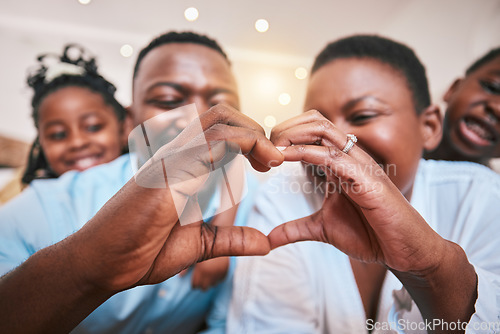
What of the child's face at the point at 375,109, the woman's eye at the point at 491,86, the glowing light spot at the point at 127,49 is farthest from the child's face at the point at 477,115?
the glowing light spot at the point at 127,49

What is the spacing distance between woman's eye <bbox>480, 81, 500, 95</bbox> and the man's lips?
77mm

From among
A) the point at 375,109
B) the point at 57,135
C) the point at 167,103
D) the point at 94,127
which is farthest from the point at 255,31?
the point at 57,135

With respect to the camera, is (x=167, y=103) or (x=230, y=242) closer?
(x=230, y=242)

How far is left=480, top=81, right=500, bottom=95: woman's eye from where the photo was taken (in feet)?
2.51

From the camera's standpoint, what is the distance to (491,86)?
30.6 inches

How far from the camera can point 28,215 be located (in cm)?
56

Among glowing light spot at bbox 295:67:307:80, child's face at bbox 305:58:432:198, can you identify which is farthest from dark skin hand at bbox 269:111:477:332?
glowing light spot at bbox 295:67:307:80

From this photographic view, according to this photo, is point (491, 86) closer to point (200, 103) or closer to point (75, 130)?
point (200, 103)

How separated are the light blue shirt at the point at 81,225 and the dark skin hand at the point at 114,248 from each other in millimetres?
192

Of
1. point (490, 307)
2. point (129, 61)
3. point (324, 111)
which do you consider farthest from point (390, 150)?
point (129, 61)

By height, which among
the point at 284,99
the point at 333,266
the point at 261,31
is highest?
the point at 261,31

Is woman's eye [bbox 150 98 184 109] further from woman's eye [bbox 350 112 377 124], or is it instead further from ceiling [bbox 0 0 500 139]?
woman's eye [bbox 350 112 377 124]

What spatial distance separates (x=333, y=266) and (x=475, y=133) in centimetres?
59

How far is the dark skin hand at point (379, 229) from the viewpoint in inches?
13.3
